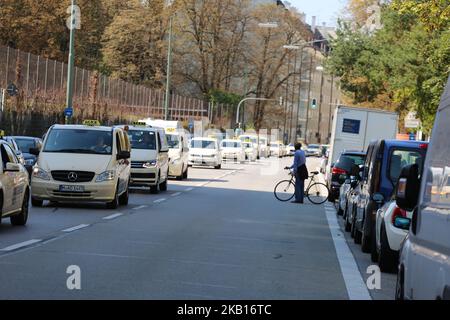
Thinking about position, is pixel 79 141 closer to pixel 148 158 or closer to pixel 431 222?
pixel 148 158

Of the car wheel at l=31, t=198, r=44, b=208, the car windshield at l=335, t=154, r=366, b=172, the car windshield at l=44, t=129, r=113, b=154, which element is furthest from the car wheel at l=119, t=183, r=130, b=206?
the car windshield at l=335, t=154, r=366, b=172

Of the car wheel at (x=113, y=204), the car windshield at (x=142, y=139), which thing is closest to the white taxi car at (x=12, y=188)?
the car wheel at (x=113, y=204)

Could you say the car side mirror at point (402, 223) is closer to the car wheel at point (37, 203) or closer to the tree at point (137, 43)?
the car wheel at point (37, 203)

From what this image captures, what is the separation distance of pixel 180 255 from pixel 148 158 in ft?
61.7

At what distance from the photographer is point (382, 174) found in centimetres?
1797

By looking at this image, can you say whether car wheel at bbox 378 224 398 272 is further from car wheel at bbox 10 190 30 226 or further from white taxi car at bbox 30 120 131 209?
white taxi car at bbox 30 120 131 209

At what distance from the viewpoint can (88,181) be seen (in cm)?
2519

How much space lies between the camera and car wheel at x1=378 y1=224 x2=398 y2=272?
14898mm

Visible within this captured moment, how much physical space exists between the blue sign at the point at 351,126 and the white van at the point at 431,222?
33873 mm

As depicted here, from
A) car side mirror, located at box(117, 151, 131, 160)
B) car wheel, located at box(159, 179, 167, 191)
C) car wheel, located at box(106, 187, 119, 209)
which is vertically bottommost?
car wheel, located at box(159, 179, 167, 191)

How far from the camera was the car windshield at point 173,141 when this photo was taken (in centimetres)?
4456

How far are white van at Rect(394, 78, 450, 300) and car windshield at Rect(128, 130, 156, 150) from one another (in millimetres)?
26238

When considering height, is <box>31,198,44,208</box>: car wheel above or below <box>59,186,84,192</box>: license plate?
below

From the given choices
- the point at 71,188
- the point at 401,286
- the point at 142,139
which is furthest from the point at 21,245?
the point at 142,139
